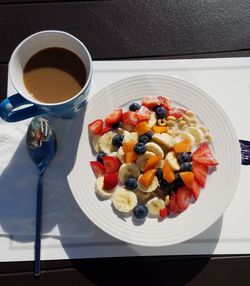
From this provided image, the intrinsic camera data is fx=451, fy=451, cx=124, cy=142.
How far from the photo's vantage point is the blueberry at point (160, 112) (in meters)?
1.02

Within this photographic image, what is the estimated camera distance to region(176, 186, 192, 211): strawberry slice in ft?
3.10

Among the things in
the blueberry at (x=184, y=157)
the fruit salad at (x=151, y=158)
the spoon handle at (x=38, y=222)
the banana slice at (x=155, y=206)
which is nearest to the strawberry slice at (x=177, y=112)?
the fruit salad at (x=151, y=158)

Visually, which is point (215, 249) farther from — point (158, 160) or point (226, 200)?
point (158, 160)

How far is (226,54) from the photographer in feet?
3.76

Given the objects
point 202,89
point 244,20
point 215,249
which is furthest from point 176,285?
point 244,20

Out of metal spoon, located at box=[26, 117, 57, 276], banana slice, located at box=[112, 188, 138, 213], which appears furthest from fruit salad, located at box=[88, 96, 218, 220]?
metal spoon, located at box=[26, 117, 57, 276]

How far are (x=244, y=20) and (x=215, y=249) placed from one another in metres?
0.59

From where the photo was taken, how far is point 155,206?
96 cm

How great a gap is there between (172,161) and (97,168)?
0.54 ft

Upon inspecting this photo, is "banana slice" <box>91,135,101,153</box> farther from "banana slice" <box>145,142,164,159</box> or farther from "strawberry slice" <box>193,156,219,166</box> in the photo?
"strawberry slice" <box>193,156,219,166</box>

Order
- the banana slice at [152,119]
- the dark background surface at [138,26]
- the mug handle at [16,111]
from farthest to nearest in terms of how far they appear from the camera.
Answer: the dark background surface at [138,26]
the banana slice at [152,119]
the mug handle at [16,111]

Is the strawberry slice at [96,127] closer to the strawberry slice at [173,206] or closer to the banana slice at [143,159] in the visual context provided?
the banana slice at [143,159]

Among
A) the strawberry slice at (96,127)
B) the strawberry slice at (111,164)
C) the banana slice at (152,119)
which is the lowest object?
the strawberry slice at (111,164)

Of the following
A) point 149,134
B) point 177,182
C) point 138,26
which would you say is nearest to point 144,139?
point 149,134
